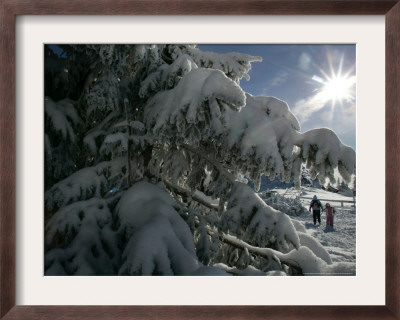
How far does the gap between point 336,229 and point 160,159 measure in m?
1.43

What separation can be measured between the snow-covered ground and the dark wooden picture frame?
0.77 feet

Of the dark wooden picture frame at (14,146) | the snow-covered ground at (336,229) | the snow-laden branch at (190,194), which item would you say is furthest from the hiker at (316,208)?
the snow-laden branch at (190,194)

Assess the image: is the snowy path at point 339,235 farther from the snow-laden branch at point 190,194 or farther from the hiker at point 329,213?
the snow-laden branch at point 190,194

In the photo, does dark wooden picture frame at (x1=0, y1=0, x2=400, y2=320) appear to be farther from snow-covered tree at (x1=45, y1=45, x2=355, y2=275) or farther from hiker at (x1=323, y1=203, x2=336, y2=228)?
hiker at (x1=323, y1=203, x2=336, y2=228)

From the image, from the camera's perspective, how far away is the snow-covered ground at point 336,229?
2.02 m

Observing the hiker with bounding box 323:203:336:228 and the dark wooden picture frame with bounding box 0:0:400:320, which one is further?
the hiker with bounding box 323:203:336:228

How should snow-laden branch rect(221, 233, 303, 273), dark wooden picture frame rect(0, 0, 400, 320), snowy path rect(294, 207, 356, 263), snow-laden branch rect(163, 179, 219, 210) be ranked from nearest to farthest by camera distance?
dark wooden picture frame rect(0, 0, 400, 320), snowy path rect(294, 207, 356, 263), snow-laden branch rect(221, 233, 303, 273), snow-laden branch rect(163, 179, 219, 210)

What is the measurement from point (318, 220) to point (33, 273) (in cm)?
178

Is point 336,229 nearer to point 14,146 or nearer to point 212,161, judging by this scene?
point 212,161

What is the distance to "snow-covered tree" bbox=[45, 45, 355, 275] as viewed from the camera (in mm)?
2055

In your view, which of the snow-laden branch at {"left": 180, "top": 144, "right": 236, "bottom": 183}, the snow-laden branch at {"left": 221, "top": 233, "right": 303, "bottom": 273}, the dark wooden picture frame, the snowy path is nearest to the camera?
the dark wooden picture frame

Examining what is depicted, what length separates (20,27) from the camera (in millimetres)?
1886

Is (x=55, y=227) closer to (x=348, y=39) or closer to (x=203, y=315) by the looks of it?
(x=203, y=315)

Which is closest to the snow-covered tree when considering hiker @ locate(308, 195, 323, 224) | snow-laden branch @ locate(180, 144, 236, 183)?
snow-laden branch @ locate(180, 144, 236, 183)
